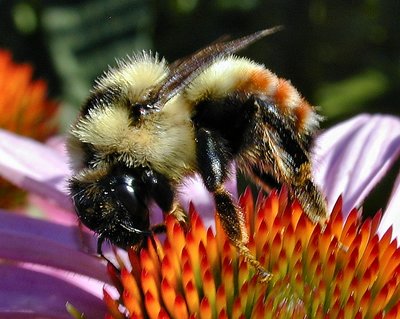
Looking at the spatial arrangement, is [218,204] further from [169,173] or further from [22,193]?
[22,193]

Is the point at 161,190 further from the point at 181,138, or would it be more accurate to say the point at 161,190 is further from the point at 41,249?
the point at 41,249

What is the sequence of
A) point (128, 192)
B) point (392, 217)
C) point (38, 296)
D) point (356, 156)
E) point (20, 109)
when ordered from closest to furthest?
1. point (128, 192)
2. point (38, 296)
3. point (392, 217)
4. point (356, 156)
5. point (20, 109)

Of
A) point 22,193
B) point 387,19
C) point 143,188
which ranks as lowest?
point 22,193

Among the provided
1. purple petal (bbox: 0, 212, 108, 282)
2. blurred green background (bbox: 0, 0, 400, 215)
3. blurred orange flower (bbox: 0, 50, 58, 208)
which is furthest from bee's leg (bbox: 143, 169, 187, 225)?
blurred green background (bbox: 0, 0, 400, 215)

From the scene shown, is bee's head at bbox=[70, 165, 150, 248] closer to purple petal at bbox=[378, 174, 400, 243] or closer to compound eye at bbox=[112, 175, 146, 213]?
compound eye at bbox=[112, 175, 146, 213]

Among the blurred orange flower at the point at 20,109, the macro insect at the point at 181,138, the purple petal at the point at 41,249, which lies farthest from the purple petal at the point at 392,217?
the blurred orange flower at the point at 20,109

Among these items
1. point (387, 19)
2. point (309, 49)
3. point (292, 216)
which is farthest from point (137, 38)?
point (292, 216)

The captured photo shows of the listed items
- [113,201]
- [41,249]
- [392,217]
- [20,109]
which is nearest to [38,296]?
[41,249]
